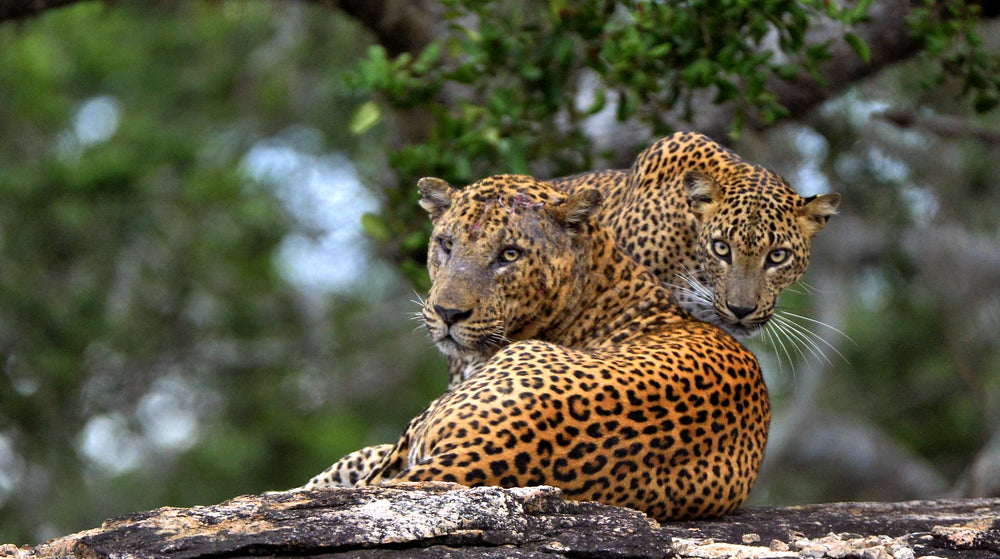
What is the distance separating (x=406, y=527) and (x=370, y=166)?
17.8 meters

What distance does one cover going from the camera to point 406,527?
5.35m

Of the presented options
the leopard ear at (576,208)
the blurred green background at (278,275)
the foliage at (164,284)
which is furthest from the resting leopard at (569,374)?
the foliage at (164,284)

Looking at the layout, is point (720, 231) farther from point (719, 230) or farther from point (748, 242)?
point (748, 242)

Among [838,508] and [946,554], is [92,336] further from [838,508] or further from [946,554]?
[946,554]

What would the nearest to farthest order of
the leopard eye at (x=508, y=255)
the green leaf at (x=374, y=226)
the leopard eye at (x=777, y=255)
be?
the leopard eye at (x=508, y=255)
the leopard eye at (x=777, y=255)
the green leaf at (x=374, y=226)

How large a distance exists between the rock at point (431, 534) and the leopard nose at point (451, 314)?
1.64 metres

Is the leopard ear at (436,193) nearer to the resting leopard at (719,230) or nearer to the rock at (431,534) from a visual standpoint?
the resting leopard at (719,230)

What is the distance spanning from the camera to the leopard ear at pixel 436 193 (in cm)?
777

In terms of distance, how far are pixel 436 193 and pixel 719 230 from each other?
6.13 ft

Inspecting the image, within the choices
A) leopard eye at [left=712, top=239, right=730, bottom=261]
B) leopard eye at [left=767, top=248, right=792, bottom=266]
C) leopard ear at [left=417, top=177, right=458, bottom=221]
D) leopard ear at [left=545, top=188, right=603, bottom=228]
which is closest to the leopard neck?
leopard ear at [left=545, top=188, right=603, bottom=228]

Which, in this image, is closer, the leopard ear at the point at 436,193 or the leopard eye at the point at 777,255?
the leopard ear at the point at 436,193

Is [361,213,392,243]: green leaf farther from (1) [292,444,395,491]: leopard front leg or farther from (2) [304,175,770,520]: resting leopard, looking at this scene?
(1) [292,444,395,491]: leopard front leg

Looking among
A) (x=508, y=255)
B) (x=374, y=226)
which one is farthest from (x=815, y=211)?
(x=374, y=226)

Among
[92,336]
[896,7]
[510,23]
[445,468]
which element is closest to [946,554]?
[445,468]
